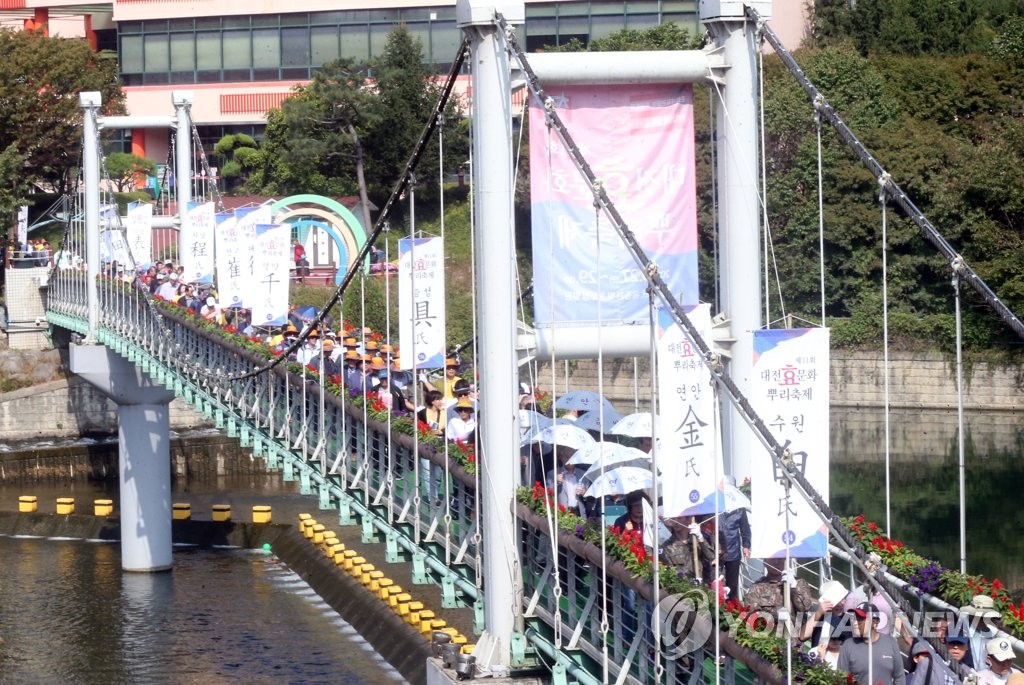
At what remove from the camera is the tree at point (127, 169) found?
5531 cm

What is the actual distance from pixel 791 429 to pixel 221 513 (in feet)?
85.9

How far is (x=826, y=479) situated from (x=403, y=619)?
13.9 metres

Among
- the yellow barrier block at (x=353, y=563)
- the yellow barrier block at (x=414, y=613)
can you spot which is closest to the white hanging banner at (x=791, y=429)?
the yellow barrier block at (x=414, y=613)

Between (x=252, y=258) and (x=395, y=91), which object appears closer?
(x=252, y=258)

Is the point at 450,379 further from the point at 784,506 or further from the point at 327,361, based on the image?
the point at 784,506

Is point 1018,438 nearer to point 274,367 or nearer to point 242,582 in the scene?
point 242,582

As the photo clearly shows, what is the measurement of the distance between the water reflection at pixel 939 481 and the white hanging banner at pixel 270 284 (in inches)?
525

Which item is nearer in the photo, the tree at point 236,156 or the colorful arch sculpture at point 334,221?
the colorful arch sculpture at point 334,221

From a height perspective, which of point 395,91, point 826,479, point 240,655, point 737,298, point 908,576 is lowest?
point 240,655

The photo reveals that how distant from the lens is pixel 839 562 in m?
23.9

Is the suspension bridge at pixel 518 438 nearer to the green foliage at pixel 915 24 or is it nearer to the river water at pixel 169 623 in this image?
the river water at pixel 169 623

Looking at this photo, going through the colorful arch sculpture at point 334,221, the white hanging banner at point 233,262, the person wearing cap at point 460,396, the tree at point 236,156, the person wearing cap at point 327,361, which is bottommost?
the person wearing cap at point 460,396

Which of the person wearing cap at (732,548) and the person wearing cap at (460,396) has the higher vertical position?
the person wearing cap at (460,396)

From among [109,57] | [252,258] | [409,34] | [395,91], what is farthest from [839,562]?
[109,57]
